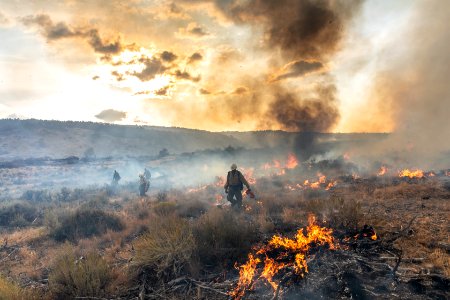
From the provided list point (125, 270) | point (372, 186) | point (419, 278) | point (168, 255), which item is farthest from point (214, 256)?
point (372, 186)

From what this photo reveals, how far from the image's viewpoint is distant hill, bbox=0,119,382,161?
5981 cm

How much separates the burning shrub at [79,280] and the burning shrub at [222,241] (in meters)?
2.02

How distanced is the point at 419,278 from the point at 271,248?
2.81m

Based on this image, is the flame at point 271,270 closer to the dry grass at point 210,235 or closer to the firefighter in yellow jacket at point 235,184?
the dry grass at point 210,235

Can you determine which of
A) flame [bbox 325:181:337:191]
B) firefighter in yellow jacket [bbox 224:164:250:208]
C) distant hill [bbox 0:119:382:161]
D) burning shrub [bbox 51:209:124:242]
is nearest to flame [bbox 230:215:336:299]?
firefighter in yellow jacket [bbox 224:164:250:208]

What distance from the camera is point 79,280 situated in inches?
219

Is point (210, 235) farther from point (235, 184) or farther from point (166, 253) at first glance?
point (235, 184)

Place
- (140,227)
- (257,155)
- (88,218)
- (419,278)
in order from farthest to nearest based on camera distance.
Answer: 1. (257,155)
2. (88,218)
3. (140,227)
4. (419,278)

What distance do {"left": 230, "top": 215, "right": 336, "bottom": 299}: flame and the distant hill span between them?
3599cm

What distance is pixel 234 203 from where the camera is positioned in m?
12.6

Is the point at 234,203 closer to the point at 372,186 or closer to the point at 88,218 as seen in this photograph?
the point at 88,218

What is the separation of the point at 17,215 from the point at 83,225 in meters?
5.54

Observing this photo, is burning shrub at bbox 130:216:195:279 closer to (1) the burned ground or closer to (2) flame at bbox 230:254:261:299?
(1) the burned ground

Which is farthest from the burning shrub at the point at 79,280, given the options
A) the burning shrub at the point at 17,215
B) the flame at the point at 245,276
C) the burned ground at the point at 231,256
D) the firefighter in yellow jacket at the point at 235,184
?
the burning shrub at the point at 17,215
